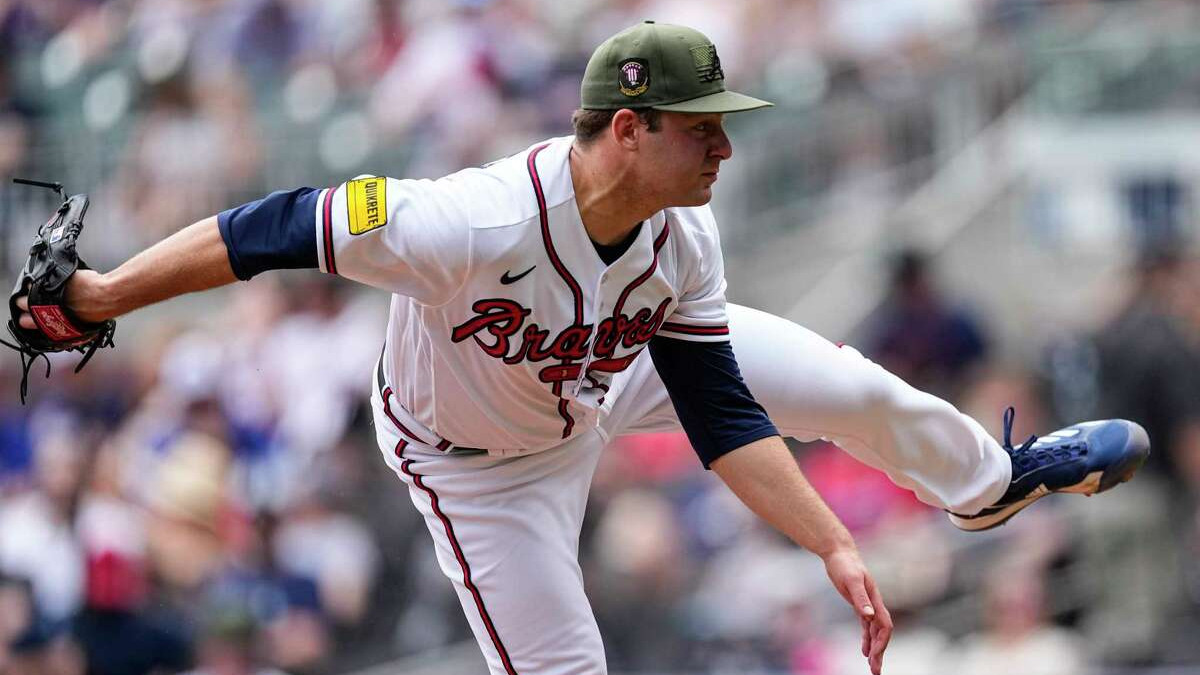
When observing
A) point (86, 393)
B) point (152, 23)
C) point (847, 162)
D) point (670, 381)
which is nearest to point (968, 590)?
point (847, 162)

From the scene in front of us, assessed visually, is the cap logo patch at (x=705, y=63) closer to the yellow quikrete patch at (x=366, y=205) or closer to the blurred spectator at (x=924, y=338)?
the yellow quikrete patch at (x=366, y=205)

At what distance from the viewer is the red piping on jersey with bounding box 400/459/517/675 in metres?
4.73

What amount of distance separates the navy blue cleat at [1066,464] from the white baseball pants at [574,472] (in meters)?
0.12

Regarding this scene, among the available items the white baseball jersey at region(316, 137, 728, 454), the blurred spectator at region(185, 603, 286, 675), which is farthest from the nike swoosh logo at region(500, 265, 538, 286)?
the blurred spectator at region(185, 603, 286, 675)

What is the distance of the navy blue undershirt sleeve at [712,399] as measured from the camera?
14.4 feet

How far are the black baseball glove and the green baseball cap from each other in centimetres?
118

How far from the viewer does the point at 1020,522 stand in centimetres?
761

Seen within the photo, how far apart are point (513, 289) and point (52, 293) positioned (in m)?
0.99

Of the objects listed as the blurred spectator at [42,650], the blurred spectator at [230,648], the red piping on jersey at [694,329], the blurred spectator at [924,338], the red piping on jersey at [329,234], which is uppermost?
the red piping on jersey at [329,234]

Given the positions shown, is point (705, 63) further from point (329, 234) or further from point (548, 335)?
point (329, 234)

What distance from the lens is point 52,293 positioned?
3984 mm

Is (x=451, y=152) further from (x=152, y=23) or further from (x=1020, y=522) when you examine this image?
(x=1020, y=522)

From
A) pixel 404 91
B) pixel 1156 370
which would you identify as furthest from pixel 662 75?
pixel 404 91

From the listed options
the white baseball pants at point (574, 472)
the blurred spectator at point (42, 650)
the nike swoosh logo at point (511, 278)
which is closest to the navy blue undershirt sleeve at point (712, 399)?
the white baseball pants at point (574, 472)
